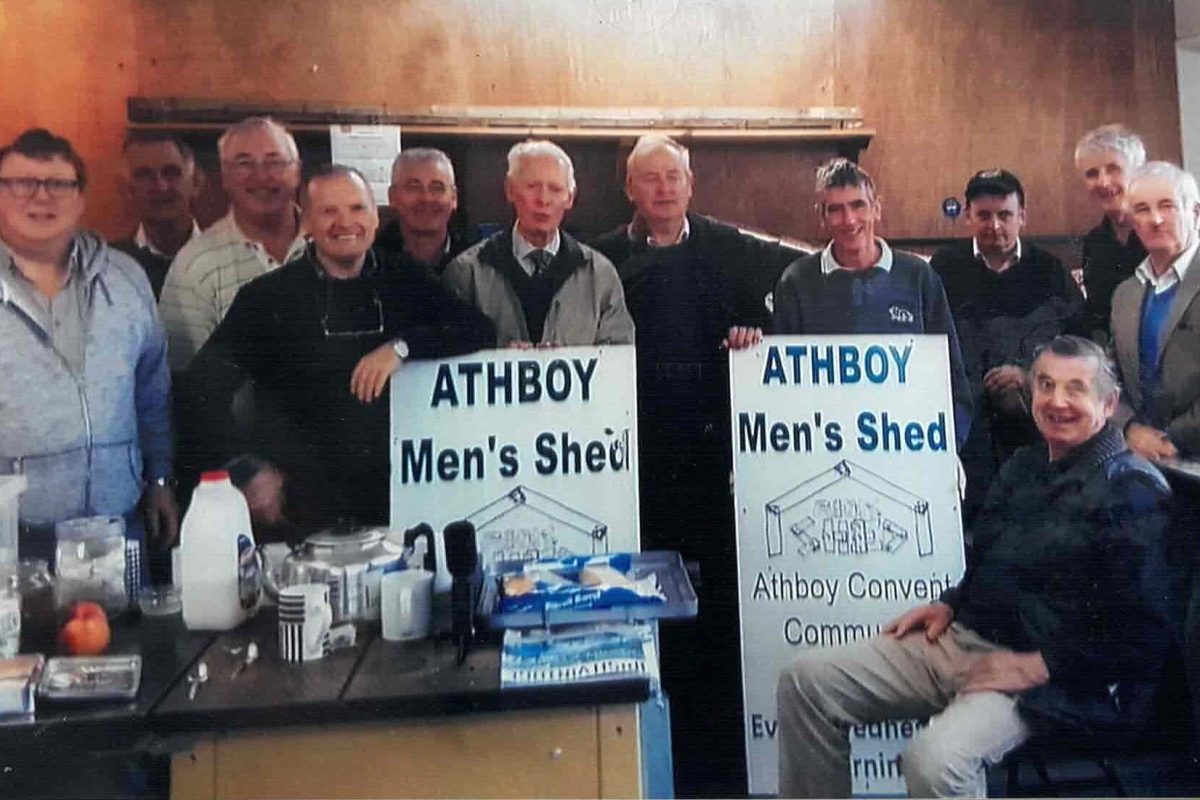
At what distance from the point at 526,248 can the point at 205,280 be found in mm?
498

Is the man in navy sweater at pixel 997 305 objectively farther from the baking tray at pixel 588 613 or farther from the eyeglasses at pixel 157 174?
the eyeglasses at pixel 157 174

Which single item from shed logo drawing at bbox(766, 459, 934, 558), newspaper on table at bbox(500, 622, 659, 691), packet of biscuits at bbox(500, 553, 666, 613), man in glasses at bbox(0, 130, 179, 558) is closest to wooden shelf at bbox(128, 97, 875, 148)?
man in glasses at bbox(0, 130, 179, 558)

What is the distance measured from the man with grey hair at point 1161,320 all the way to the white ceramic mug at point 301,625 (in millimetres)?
1213

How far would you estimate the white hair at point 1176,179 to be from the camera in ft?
5.26

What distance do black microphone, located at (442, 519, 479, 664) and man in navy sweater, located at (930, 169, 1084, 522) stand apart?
83cm

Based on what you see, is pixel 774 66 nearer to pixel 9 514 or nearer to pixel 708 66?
pixel 708 66

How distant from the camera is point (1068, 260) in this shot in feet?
5.26

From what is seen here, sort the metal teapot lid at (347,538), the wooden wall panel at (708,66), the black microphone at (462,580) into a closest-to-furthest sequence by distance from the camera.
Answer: the black microphone at (462,580) < the metal teapot lid at (347,538) < the wooden wall panel at (708,66)

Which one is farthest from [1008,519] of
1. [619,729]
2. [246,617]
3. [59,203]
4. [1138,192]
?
[59,203]

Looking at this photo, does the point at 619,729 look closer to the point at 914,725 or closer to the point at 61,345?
the point at 914,725

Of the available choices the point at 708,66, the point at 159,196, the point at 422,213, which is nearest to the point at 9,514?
the point at 159,196

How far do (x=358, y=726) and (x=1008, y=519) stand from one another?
1.02m

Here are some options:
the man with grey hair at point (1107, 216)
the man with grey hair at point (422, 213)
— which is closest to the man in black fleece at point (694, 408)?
the man with grey hair at point (422, 213)

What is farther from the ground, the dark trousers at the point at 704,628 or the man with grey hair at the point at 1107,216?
the man with grey hair at the point at 1107,216
